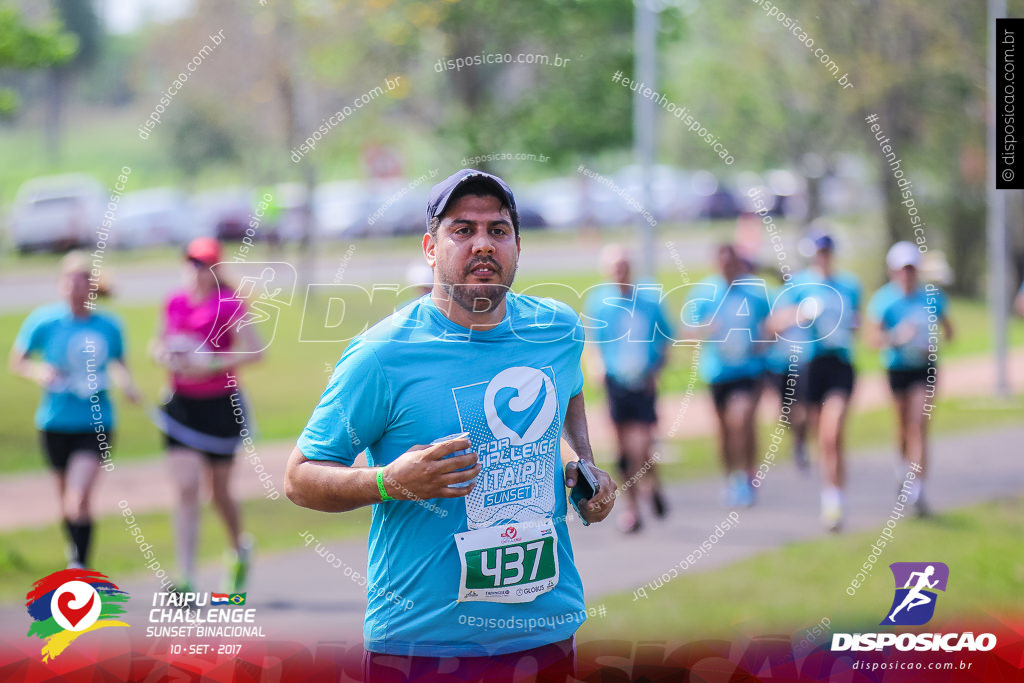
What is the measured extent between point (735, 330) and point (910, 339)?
1.44 m

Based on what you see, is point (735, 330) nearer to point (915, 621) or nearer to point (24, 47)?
point (915, 621)

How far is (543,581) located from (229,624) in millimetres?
3606

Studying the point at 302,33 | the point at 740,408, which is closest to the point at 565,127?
the point at 740,408

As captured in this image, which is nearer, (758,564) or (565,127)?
(758,564)

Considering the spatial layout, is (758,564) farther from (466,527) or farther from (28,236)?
(28,236)

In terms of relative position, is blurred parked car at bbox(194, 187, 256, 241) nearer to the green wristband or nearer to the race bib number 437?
the race bib number 437

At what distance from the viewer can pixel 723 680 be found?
211 inches

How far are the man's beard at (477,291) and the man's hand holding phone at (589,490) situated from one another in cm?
51

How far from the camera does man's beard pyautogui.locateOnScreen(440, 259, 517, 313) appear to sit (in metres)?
3.10

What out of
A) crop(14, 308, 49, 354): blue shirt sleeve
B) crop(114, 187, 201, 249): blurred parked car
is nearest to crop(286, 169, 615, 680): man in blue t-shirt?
crop(14, 308, 49, 354): blue shirt sleeve

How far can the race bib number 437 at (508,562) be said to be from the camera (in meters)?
3.13

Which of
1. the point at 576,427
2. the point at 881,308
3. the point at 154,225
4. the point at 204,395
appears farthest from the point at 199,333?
the point at 154,225

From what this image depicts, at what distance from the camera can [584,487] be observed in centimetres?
323

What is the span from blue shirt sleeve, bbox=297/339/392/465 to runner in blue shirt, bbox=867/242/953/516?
263 inches
